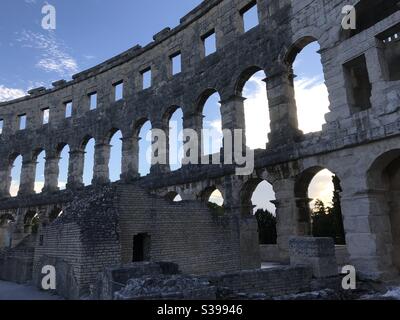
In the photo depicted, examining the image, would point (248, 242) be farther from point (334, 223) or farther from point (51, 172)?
point (51, 172)

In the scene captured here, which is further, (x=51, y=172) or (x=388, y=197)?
(x=51, y=172)

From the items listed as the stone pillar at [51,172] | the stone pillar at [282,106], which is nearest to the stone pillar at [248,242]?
the stone pillar at [282,106]

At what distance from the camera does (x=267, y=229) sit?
21844 mm

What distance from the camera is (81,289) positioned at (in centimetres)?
814

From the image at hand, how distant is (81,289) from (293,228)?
6812mm

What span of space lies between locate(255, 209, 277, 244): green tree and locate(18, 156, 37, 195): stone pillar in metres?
15.7

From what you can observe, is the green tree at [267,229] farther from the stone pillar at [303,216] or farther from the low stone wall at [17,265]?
the low stone wall at [17,265]

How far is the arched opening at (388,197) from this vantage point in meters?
9.66

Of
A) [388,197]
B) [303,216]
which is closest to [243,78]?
[303,216]

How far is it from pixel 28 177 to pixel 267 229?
16731 mm

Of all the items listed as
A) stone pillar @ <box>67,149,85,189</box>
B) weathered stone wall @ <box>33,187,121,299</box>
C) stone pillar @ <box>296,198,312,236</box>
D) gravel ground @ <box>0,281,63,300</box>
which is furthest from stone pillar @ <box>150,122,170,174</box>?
gravel ground @ <box>0,281,63,300</box>

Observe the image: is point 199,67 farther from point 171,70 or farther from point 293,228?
point 293,228

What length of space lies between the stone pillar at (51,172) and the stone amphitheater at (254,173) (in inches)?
261
